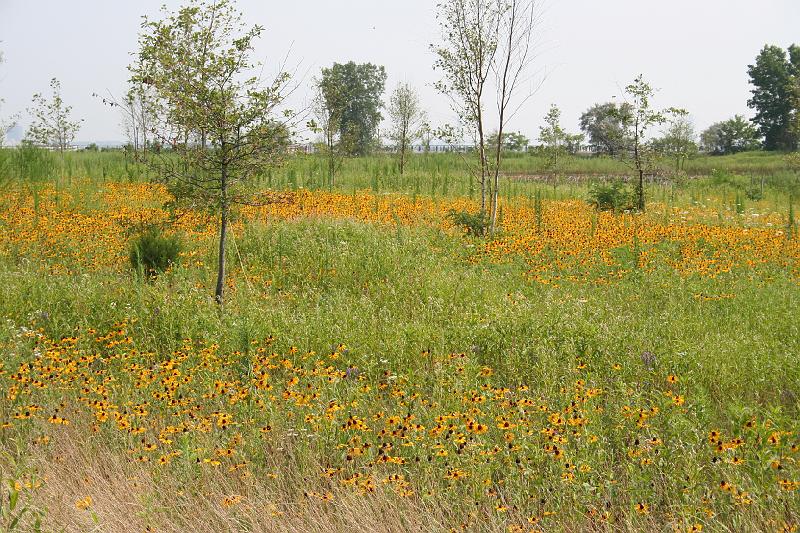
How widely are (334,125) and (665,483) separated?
16998 millimetres

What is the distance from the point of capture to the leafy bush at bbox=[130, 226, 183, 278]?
815 centimetres

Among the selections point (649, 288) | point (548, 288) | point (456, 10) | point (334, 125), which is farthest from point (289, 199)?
point (334, 125)

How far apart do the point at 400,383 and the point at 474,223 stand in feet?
22.2

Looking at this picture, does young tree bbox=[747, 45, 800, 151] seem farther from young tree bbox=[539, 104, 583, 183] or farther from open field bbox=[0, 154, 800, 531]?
open field bbox=[0, 154, 800, 531]

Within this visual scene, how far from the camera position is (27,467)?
3562 mm

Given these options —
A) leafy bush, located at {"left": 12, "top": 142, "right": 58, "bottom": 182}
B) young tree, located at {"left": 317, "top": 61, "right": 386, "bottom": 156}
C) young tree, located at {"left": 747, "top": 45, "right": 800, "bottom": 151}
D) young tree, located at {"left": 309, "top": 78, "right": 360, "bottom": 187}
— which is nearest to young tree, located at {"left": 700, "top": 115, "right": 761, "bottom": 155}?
young tree, located at {"left": 747, "top": 45, "right": 800, "bottom": 151}

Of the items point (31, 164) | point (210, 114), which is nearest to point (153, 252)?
point (210, 114)

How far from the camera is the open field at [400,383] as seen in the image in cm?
329

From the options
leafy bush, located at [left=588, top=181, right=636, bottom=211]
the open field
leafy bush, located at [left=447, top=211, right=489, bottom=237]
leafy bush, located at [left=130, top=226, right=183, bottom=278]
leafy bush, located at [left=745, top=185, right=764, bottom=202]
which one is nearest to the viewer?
the open field

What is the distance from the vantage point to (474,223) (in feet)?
36.9

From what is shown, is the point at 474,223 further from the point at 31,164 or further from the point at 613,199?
the point at 31,164

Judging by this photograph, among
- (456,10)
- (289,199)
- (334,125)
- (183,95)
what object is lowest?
(289,199)

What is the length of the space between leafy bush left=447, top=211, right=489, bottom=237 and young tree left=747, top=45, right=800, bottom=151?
127 ft

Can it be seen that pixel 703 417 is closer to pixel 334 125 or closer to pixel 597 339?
pixel 597 339
